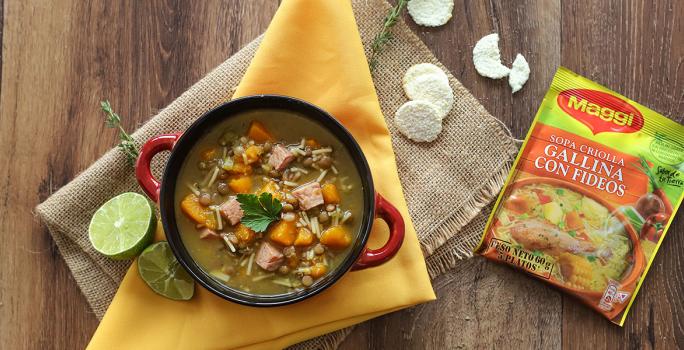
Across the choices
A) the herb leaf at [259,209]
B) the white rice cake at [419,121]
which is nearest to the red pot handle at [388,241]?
the herb leaf at [259,209]

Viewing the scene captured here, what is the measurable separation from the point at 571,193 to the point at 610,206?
16 cm

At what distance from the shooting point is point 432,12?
244 cm

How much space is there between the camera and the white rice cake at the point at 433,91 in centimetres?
238

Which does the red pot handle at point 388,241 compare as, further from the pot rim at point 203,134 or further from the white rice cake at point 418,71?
the white rice cake at point 418,71

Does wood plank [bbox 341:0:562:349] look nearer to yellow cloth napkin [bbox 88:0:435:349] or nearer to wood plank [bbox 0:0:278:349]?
yellow cloth napkin [bbox 88:0:435:349]

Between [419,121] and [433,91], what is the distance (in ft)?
0.42

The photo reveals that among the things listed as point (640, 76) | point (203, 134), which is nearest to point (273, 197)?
point (203, 134)

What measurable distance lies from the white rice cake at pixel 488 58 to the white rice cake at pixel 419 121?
0.27m

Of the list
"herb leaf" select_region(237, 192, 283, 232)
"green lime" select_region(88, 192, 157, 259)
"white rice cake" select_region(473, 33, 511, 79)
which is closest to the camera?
"herb leaf" select_region(237, 192, 283, 232)

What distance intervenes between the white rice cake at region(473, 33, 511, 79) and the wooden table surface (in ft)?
0.12

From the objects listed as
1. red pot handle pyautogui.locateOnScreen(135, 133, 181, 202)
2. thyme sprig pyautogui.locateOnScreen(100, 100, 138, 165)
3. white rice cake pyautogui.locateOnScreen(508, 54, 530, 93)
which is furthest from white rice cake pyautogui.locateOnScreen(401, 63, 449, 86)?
thyme sprig pyautogui.locateOnScreen(100, 100, 138, 165)

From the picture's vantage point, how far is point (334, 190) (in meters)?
2.02

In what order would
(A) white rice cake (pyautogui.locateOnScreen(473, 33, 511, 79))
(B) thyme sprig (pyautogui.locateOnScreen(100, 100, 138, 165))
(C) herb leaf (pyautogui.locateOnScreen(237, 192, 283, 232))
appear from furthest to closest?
(A) white rice cake (pyautogui.locateOnScreen(473, 33, 511, 79)) → (B) thyme sprig (pyautogui.locateOnScreen(100, 100, 138, 165)) → (C) herb leaf (pyautogui.locateOnScreen(237, 192, 283, 232))

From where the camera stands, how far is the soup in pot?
2.00m
